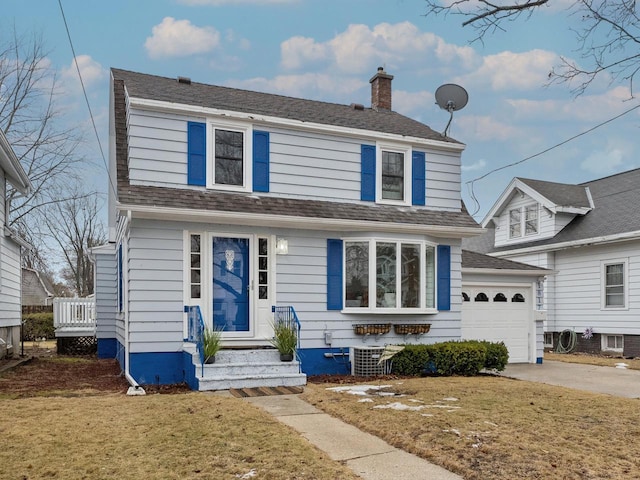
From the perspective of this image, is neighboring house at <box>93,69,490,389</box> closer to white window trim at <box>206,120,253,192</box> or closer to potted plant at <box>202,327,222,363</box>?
white window trim at <box>206,120,253,192</box>

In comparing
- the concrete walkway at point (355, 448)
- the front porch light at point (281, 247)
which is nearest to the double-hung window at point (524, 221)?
the front porch light at point (281, 247)

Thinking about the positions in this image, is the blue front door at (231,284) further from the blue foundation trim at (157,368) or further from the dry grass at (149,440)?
the dry grass at (149,440)

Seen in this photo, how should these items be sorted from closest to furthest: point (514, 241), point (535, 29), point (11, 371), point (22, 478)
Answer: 1. point (22, 478)
2. point (535, 29)
3. point (11, 371)
4. point (514, 241)

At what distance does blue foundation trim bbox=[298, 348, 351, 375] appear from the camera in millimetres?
10766

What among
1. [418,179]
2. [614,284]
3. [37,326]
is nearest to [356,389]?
[418,179]

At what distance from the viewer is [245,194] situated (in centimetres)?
1069

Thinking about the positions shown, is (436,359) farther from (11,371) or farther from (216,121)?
(11,371)

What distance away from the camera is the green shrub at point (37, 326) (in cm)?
2472

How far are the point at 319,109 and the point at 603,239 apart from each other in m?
9.55

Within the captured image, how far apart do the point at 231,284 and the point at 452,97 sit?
6.86m

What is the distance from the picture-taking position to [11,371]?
11.2 meters

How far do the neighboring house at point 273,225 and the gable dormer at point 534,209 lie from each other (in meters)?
8.00

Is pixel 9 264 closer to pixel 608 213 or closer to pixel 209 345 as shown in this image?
pixel 209 345

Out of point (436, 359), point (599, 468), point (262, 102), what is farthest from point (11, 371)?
point (599, 468)
